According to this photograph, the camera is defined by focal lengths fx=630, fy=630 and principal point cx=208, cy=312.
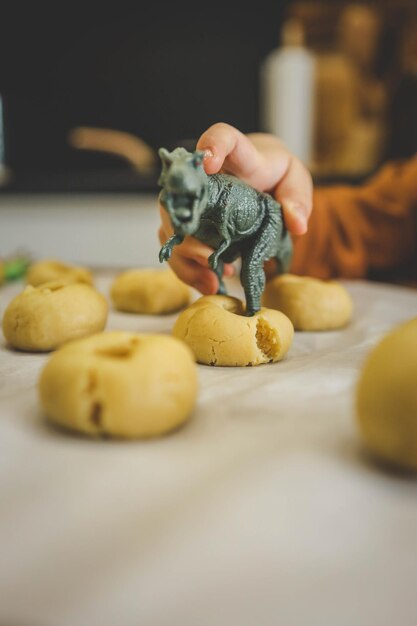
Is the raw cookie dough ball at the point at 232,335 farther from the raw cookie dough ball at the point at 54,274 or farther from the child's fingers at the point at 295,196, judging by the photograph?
the raw cookie dough ball at the point at 54,274

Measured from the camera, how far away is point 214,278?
1.10m

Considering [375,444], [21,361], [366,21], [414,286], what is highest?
[366,21]

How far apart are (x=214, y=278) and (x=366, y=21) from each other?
251 centimetres

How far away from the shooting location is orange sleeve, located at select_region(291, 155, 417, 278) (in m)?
1.74

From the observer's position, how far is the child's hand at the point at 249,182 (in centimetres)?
101

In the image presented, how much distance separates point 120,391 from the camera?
2.18 feet

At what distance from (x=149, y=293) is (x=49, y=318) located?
32cm

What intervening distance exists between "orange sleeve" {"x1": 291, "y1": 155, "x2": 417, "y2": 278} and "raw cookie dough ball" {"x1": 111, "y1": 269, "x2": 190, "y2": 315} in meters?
0.53

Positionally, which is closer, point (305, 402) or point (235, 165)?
point (305, 402)

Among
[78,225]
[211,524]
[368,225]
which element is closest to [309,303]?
[211,524]

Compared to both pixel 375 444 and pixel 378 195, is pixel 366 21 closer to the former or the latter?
pixel 378 195

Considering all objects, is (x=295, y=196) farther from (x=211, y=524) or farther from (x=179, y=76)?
(x=179, y=76)

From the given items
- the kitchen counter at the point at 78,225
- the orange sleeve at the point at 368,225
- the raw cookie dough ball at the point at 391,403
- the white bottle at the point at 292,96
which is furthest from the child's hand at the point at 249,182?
the white bottle at the point at 292,96

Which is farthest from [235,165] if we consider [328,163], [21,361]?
[328,163]
